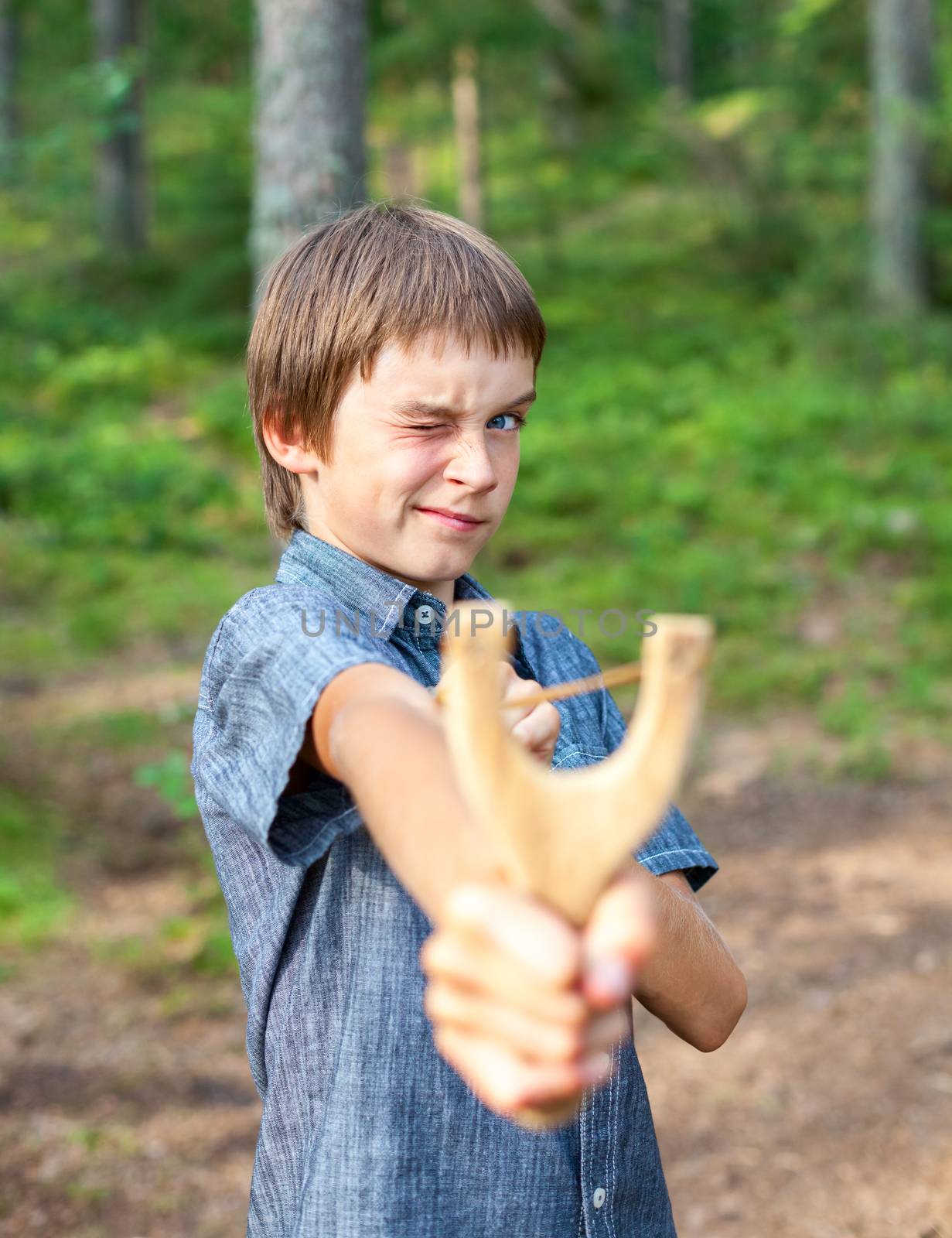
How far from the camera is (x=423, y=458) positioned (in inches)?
54.9

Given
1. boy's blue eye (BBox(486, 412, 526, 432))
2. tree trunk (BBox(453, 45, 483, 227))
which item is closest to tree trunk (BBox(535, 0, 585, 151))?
tree trunk (BBox(453, 45, 483, 227))

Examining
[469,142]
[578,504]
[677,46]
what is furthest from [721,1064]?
[677,46]

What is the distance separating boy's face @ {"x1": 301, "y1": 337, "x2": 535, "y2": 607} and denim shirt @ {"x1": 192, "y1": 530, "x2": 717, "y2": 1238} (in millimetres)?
54

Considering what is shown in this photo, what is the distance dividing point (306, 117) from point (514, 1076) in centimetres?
419

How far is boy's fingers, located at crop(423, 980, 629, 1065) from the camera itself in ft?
2.33

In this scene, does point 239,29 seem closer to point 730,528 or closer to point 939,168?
point 939,168

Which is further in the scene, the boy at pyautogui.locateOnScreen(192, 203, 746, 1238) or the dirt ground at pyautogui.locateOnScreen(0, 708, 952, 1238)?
the dirt ground at pyautogui.locateOnScreen(0, 708, 952, 1238)

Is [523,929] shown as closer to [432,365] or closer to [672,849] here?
[432,365]

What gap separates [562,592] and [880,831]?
276 centimetres

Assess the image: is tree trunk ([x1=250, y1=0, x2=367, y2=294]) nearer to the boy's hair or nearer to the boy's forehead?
the boy's hair

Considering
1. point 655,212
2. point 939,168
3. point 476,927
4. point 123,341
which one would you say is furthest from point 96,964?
point 655,212

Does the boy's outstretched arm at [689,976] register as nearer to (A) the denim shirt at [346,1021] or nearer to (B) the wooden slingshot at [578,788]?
(A) the denim shirt at [346,1021]

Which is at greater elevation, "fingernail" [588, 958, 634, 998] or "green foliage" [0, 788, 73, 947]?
"fingernail" [588, 958, 634, 998]

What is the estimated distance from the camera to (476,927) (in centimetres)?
73
